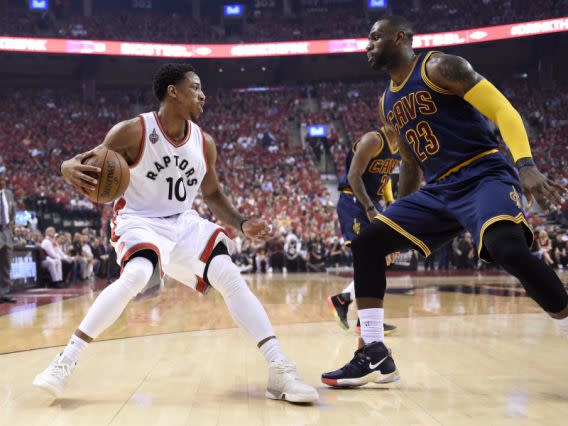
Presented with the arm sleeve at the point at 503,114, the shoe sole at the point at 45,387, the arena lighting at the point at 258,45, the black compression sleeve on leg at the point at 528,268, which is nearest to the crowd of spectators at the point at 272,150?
the arena lighting at the point at 258,45

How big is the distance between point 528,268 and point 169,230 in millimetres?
1655

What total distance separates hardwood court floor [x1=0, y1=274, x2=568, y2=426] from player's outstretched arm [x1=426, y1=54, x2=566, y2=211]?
2.80 ft

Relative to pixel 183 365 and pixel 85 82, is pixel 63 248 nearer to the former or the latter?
pixel 183 365

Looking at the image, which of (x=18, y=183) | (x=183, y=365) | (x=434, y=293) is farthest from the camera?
(x=18, y=183)

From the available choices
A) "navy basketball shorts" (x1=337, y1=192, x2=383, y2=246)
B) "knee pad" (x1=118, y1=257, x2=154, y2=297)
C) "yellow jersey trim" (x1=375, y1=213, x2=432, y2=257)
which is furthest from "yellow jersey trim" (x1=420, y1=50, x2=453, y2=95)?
"navy basketball shorts" (x1=337, y1=192, x2=383, y2=246)

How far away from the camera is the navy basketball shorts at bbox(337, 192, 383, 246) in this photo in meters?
5.15

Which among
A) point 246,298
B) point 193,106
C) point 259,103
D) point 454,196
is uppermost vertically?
point 259,103

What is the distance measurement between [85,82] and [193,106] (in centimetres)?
2774

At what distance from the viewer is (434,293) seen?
846 centimetres

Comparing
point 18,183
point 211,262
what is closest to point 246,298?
point 211,262

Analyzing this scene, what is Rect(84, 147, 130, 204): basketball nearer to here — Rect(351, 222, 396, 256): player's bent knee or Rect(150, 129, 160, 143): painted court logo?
Rect(150, 129, 160, 143): painted court logo

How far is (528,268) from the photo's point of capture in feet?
8.19

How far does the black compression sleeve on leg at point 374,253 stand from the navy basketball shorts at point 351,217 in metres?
2.08

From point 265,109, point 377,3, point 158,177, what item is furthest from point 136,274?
point 377,3
